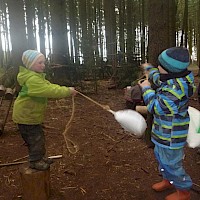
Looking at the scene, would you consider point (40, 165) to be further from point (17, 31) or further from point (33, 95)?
point (17, 31)

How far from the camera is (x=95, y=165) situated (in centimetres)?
412

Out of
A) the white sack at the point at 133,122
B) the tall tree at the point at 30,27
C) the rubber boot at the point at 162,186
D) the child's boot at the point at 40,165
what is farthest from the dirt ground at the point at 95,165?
the tall tree at the point at 30,27

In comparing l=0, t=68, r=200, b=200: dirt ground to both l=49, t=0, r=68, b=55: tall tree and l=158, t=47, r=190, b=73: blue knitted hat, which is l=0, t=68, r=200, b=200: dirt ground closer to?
l=158, t=47, r=190, b=73: blue knitted hat

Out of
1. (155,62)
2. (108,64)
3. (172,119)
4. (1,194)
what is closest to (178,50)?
(172,119)

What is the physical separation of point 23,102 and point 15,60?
8.89 feet

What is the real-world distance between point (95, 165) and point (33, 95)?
1.58m

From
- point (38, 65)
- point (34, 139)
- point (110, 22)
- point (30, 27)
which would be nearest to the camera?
point (38, 65)

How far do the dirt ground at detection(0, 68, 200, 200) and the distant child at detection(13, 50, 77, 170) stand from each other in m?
0.55

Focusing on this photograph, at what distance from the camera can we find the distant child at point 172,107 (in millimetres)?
2670

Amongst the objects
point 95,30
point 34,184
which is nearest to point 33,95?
point 34,184

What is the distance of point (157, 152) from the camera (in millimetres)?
2949

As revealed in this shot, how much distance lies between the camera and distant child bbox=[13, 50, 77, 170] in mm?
3059

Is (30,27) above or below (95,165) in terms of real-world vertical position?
above

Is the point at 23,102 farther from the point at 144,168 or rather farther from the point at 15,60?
the point at 15,60
